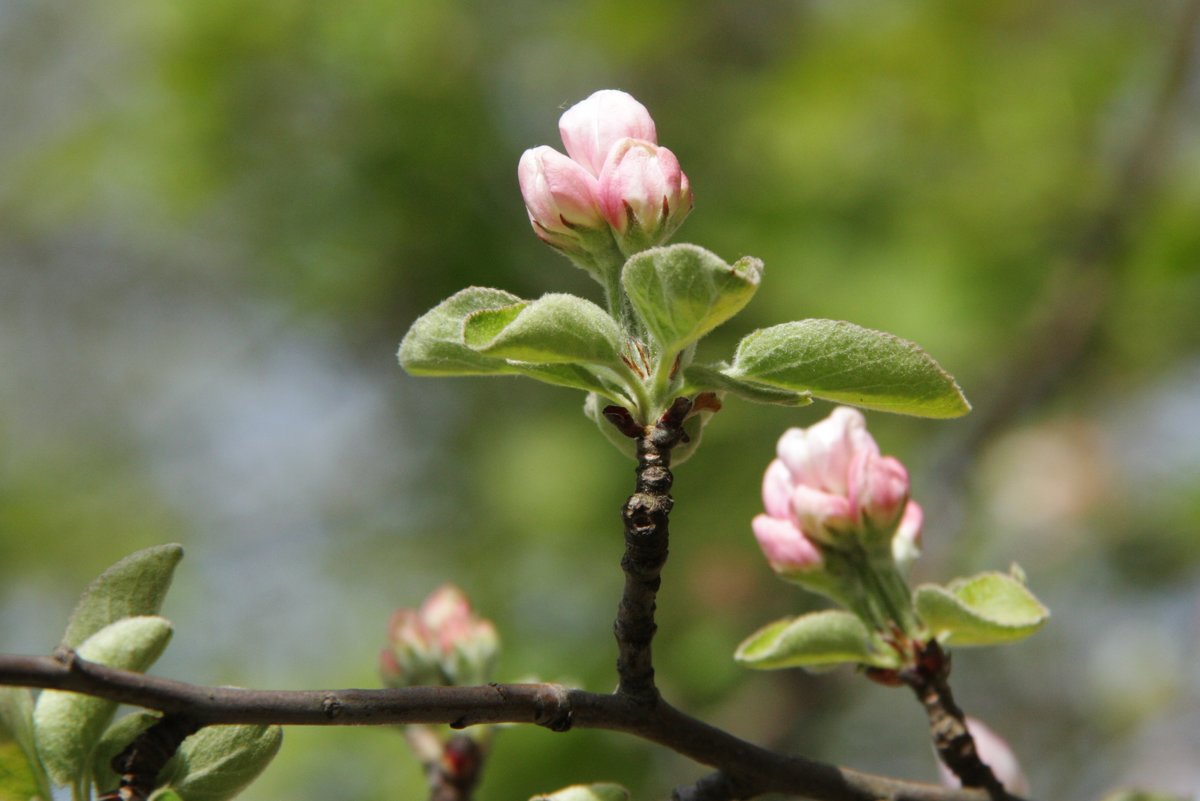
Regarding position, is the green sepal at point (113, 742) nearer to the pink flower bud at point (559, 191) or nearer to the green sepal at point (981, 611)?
the pink flower bud at point (559, 191)

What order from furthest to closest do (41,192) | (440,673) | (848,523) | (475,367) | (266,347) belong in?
(266,347), (41,192), (440,673), (848,523), (475,367)

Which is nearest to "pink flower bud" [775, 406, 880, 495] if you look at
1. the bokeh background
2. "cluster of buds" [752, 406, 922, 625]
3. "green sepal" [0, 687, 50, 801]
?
"cluster of buds" [752, 406, 922, 625]

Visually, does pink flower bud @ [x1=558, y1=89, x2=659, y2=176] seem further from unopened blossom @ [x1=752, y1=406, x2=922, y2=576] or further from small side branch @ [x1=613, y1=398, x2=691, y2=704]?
unopened blossom @ [x1=752, y1=406, x2=922, y2=576]

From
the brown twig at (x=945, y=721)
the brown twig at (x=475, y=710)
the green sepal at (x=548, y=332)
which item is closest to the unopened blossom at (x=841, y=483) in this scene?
the brown twig at (x=945, y=721)

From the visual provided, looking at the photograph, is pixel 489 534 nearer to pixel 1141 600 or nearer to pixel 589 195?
pixel 1141 600

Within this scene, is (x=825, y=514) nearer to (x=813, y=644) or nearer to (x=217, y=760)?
(x=813, y=644)

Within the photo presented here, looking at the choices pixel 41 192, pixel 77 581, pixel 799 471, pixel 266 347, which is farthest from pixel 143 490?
pixel 799 471
